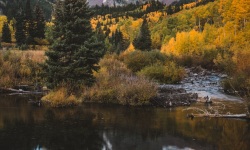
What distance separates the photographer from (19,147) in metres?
14.0

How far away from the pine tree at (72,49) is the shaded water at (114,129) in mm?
3665

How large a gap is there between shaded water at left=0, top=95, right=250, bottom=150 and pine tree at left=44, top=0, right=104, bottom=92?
3.66 metres

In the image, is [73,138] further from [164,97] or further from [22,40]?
[22,40]

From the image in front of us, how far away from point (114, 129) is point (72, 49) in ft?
35.9

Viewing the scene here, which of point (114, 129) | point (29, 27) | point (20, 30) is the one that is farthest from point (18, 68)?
point (20, 30)

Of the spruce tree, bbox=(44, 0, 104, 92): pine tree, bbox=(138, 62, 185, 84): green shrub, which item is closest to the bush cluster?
bbox=(138, 62, 185, 84): green shrub

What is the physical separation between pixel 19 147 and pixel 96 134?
4071 millimetres

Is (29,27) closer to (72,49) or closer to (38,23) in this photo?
(38,23)

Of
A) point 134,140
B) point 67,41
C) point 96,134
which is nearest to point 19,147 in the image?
point 96,134

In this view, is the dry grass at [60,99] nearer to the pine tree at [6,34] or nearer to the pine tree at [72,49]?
the pine tree at [72,49]

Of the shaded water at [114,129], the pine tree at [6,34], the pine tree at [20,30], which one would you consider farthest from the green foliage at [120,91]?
the pine tree at [6,34]

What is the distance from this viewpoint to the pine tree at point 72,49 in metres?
25.6

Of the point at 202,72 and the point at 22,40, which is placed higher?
the point at 22,40

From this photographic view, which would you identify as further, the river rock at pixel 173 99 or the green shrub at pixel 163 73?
the green shrub at pixel 163 73
